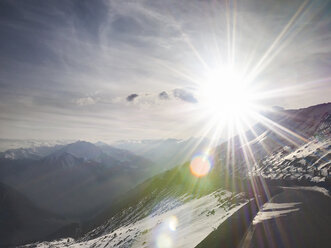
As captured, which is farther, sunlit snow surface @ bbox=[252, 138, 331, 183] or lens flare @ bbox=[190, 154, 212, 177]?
lens flare @ bbox=[190, 154, 212, 177]

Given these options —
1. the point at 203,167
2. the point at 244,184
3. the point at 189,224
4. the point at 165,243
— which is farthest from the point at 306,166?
the point at 203,167

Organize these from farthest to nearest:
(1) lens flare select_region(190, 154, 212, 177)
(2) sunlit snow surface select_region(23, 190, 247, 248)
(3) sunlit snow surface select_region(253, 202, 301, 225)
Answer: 1. (1) lens flare select_region(190, 154, 212, 177)
2. (2) sunlit snow surface select_region(23, 190, 247, 248)
3. (3) sunlit snow surface select_region(253, 202, 301, 225)

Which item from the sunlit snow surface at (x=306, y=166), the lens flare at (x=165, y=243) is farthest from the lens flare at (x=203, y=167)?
the lens flare at (x=165, y=243)

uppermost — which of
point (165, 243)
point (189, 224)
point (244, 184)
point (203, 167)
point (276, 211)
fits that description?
point (203, 167)

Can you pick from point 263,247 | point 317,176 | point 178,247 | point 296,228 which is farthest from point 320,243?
point 317,176

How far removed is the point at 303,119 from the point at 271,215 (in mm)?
49532

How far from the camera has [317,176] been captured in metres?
25.6

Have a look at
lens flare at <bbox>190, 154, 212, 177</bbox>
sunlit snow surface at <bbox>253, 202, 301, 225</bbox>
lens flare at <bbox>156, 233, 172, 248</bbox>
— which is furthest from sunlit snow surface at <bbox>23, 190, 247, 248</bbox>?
lens flare at <bbox>190, 154, 212, 177</bbox>

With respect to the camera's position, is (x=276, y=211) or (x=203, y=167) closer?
(x=276, y=211)

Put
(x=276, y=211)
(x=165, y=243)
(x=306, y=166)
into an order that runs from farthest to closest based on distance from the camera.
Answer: (x=306, y=166) < (x=165, y=243) < (x=276, y=211)

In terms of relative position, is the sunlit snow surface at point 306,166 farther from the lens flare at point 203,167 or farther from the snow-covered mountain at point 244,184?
the lens flare at point 203,167

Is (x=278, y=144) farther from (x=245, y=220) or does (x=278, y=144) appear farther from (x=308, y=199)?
(x=245, y=220)

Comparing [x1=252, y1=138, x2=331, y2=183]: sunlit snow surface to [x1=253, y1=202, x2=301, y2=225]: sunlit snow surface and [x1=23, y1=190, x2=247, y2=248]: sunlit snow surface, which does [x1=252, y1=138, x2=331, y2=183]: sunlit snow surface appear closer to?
[x1=23, y1=190, x2=247, y2=248]: sunlit snow surface

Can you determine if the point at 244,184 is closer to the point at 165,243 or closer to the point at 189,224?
the point at 189,224
